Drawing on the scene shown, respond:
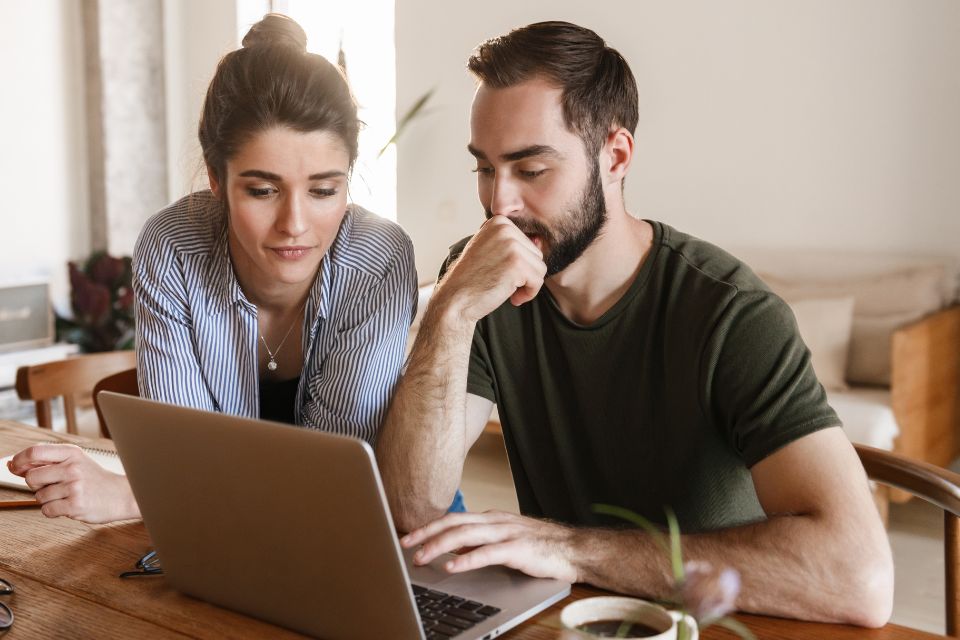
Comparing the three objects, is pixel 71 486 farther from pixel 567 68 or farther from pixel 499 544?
pixel 567 68

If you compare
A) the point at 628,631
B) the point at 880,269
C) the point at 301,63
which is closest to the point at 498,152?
the point at 301,63

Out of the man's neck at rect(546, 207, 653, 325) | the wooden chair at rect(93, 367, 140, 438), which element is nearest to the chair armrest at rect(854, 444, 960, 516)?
the man's neck at rect(546, 207, 653, 325)

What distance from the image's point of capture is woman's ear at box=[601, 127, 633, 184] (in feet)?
4.97

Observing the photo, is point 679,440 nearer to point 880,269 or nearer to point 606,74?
point 606,74

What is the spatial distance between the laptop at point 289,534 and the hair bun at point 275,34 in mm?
804

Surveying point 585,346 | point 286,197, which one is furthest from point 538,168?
point 286,197

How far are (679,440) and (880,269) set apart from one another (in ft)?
8.72

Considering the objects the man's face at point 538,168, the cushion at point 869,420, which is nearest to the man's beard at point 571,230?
the man's face at point 538,168

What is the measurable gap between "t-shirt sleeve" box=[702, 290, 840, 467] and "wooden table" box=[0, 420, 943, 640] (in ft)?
0.88

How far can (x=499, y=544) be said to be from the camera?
3.37 feet

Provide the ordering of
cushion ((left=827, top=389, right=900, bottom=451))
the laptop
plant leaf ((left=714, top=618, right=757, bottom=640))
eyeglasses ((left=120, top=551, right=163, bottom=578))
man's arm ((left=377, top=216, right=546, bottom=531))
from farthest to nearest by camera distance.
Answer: cushion ((left=827, top=389, right=900, bottom=451))
man's arm ((left=377, top=216, right=546, bottom=531))
eyeglasses ((left=120, top=551, right=163, bottom=578))
the laptop
plant leaf ((left=714, top=618, right=757, bottom=640))

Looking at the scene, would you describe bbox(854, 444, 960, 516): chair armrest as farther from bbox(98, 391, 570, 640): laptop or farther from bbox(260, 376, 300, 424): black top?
bbox(260, 376, 300, 424): black top

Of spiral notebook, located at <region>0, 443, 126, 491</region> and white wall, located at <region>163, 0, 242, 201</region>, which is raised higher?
white wall, located at <region>163, 0, 242, 201</region>

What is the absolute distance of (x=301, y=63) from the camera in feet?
5.13
